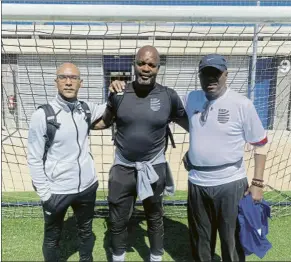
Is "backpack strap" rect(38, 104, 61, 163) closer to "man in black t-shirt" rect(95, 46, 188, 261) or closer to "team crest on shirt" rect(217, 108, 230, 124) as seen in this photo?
"man in black t-shirt" rect(95, 46, 188, 261)

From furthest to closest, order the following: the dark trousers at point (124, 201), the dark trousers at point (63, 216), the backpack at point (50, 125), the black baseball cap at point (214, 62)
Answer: the dark trousers at point (124, 201), the dark trousers at point (63, 216), the backpack at point (50, 125), the black baseball cap at point (214, 62)

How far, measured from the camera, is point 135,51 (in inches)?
147

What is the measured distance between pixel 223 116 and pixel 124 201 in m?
0.94

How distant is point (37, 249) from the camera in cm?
314

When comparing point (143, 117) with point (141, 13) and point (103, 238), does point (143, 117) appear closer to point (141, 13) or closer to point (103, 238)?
point (141, 13)

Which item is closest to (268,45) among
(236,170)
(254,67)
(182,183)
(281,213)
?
(254,67)

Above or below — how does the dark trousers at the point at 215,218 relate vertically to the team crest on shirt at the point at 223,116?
below

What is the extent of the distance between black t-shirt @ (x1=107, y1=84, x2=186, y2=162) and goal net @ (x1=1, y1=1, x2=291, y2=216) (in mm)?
616

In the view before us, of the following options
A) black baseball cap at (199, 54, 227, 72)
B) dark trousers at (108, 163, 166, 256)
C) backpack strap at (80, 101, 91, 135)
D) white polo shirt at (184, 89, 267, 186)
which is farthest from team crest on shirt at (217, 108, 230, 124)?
backpack strap at (80, 101, 91, 135)

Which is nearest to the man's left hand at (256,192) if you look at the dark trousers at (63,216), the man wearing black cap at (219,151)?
the man wearing black cap at (219,151)

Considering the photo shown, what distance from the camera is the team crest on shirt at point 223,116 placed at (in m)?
2.09

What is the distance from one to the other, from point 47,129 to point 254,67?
2.78 m

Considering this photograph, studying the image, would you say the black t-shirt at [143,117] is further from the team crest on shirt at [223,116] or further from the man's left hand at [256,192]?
the man's left hand at [256,192]

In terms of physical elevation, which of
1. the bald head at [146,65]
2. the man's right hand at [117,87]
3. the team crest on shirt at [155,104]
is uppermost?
the bald head at [146,65]
